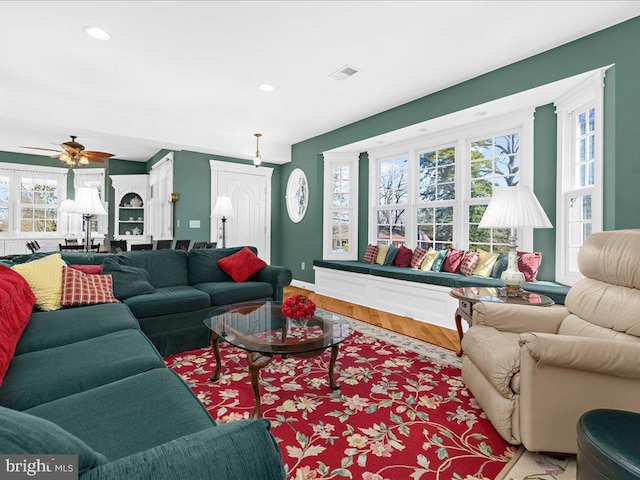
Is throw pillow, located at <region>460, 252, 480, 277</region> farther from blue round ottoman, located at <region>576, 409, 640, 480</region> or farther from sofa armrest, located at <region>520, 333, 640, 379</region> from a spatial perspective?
blue round ottoman, located at <region>576, 409, 640, 480</region>

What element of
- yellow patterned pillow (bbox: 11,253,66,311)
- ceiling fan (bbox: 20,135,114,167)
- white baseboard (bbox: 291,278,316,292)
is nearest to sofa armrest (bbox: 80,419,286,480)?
yellow patterned pillow (bbox: 11,253,66,311)

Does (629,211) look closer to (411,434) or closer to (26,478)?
(411,434)

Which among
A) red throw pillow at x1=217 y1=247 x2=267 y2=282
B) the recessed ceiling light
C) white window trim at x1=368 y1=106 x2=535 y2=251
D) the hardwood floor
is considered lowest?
the hardwood floor

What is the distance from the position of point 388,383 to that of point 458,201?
278 cm

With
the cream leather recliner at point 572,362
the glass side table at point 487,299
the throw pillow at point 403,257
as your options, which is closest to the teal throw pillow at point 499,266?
the glass side table at point 487,299

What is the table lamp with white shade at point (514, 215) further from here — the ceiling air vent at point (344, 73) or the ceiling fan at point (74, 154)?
the ceiling fan at point (74, 154)

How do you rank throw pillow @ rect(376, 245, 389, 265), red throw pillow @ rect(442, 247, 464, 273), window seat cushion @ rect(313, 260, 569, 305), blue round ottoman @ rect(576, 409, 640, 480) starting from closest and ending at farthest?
blue round ottoman @ rect(576, 409, 640, 480)
window seat cushion @ rect(313, 260, 569, 305)
red throw pillow @ rect(442, 247, 464, 273)
throw pillow @ rect(376, 245, 389, 265)

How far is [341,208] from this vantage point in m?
5.71

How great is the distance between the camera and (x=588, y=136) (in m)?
3.08

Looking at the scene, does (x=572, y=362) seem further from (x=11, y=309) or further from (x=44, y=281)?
(x=44, y=281)

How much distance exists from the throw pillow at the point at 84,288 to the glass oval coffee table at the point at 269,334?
36.0 inches

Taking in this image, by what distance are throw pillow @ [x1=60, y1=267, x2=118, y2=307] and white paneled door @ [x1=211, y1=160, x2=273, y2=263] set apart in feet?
11.4

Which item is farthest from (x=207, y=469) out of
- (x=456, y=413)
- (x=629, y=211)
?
(x=629, y=211)

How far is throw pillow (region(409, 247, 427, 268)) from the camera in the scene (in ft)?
14.7
